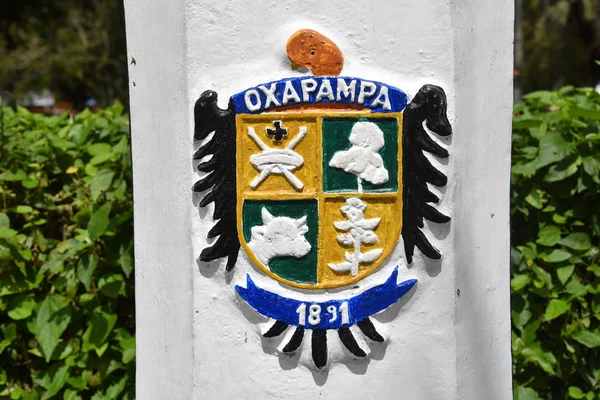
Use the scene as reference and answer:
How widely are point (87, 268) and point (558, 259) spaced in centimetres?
212

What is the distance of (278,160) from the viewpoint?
102 inches

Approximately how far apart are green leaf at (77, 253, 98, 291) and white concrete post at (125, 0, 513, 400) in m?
0.56

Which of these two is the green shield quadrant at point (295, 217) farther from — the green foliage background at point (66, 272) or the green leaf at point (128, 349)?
the green leaf at point (128, 349)

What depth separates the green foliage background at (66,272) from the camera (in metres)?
3.24

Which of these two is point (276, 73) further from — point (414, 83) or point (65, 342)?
point (65, 342)

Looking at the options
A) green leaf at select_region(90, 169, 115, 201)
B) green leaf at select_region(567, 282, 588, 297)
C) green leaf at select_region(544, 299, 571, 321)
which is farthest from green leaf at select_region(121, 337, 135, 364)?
green leaf at select_region(567, 282, 588, 297)

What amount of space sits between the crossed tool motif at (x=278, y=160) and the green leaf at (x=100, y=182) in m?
0.99

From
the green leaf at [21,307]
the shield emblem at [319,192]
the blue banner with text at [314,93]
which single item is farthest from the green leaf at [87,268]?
the blue banner with text at [314,93]

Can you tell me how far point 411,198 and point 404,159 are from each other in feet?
0.48

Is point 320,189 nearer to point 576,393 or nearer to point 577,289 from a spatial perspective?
point 577,289

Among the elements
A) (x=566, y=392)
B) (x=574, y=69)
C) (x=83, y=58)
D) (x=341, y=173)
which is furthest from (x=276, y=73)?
(x=574, y=69)

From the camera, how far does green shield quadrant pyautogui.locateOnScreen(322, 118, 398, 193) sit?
2.57 meters

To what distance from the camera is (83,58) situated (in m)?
15.5

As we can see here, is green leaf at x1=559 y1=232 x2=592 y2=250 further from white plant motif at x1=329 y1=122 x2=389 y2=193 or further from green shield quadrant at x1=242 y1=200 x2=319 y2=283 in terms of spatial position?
green shield quadrant at x1=242 y1=200 x2=319 y2=283
